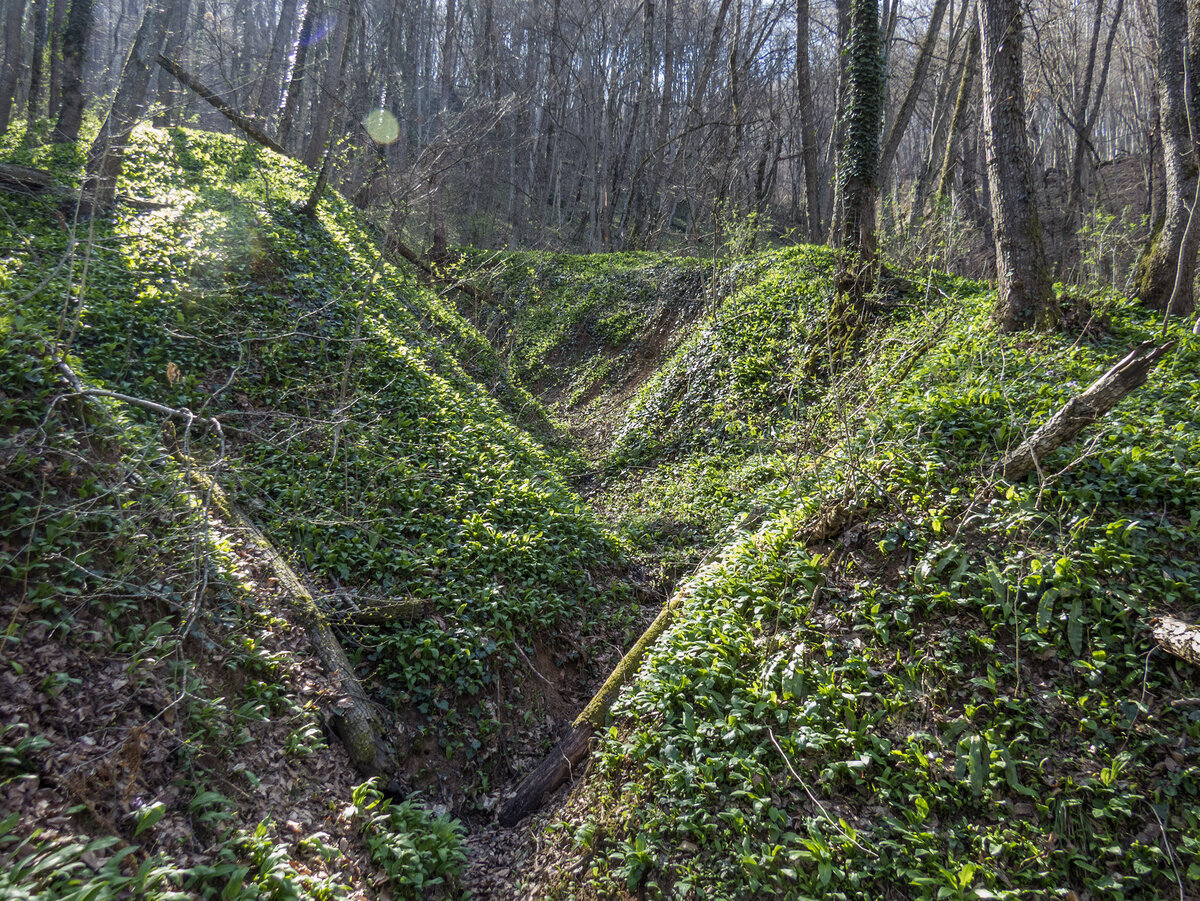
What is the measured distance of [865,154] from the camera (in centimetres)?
925

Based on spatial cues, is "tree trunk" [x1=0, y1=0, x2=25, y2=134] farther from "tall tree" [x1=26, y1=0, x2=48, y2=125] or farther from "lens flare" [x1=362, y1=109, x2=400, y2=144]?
"lens flare" [x1=362, y1=109, x2=400, y2=144]

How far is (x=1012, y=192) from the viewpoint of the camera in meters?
6.57

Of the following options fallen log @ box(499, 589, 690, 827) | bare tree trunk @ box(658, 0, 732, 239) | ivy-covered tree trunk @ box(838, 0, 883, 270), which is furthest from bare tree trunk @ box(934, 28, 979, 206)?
fallen log @ box(499, 589, 690, 827)

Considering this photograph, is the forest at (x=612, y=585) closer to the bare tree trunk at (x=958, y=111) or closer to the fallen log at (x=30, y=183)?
the fallen log at (x=30, y=183)

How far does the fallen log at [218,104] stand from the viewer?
11.2 metres

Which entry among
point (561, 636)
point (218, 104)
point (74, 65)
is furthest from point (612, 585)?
point (74, 65)

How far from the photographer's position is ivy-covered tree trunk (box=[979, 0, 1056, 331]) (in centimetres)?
648

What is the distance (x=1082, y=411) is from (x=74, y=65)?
1689 cm

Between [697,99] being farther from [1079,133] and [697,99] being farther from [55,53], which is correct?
[55,53]

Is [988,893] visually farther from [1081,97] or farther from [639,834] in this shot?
[1081,97]

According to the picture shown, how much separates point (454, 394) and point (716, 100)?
805 inches

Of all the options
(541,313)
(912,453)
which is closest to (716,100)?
(541,313)

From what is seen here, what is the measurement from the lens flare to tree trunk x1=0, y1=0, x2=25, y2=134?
9.72m

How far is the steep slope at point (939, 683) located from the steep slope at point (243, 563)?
140cm
